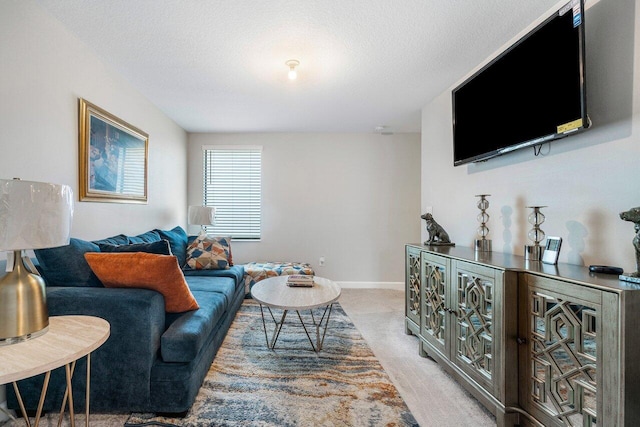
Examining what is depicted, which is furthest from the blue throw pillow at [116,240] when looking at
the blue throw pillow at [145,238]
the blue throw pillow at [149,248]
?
the blue throw pillow at [149,248]

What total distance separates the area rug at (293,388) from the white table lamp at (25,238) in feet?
2.78

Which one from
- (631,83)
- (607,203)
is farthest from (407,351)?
(631,83)

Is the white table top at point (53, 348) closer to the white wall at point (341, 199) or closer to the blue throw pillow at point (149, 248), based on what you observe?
the blue throw pillow at point (149, 248)

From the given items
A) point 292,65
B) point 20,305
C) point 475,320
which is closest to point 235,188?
point 292,65

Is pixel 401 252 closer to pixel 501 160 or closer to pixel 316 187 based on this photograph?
pixel 316 187

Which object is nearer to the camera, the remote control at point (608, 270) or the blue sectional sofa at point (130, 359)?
the remote control at point (608, 270)

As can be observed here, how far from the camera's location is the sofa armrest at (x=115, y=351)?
1522mm

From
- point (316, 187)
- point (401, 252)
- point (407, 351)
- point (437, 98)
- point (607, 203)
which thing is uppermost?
point (437, 98)

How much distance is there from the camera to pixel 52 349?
41.0 inches

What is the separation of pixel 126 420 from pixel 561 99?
2.93 metres

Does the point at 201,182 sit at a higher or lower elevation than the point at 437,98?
lower

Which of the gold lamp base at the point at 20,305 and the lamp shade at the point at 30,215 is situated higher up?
the lamp shade at the point at 30,215

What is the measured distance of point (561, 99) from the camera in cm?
160

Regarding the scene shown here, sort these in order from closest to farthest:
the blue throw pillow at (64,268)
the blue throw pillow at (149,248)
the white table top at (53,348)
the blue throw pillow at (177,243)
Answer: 1. the white table top at (53,348)
2. the blue throw pillow at (64,268)
3. the blue throw pillow at (149,248)
4. the blue throw pillow at (177,243)
